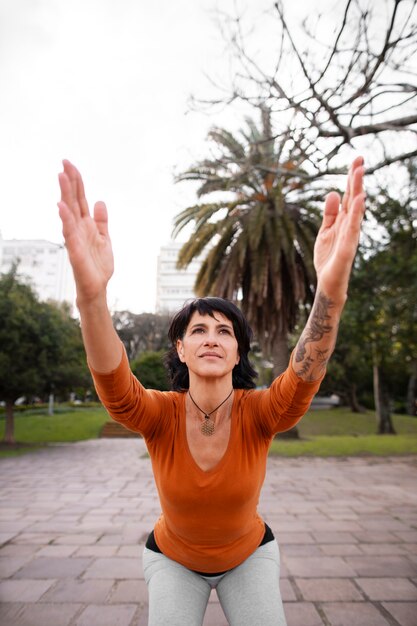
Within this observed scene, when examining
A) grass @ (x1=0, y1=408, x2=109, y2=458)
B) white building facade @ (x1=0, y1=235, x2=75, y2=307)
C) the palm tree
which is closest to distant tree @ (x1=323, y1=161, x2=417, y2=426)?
the palm tree

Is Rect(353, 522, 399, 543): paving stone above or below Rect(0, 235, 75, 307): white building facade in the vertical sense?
below

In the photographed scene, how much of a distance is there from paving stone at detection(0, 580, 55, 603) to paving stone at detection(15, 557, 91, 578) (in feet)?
0.41

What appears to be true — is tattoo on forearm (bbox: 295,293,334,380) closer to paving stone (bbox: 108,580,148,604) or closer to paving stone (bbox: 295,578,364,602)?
paving stone (bbox: 295,578,364,602)

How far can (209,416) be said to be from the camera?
200 centimetres

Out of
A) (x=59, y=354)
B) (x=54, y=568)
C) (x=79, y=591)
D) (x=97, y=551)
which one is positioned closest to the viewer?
(x=79, y=591)

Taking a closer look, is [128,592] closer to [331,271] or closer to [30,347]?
[331,271]

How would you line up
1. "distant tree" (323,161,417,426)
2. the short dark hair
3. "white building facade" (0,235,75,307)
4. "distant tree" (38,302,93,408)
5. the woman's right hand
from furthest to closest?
"white building facade" (0,235,75,307), "distant tree" (38,302,93,408), "distant tree" (323,161,417,426), the short dark hair, the woman's right hand

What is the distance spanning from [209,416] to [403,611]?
85.0 inches

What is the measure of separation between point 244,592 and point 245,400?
2.51 ft

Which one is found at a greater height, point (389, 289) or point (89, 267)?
point (389, 289)

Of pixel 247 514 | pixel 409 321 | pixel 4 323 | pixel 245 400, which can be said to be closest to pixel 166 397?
pixel 245 400

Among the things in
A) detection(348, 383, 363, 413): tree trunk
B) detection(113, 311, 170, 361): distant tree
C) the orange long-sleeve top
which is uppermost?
detection(113, 311, 170, 361): distant tree

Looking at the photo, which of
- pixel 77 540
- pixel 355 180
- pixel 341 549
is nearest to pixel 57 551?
pixel 77 540

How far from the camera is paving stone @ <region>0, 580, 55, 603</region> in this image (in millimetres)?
3117
